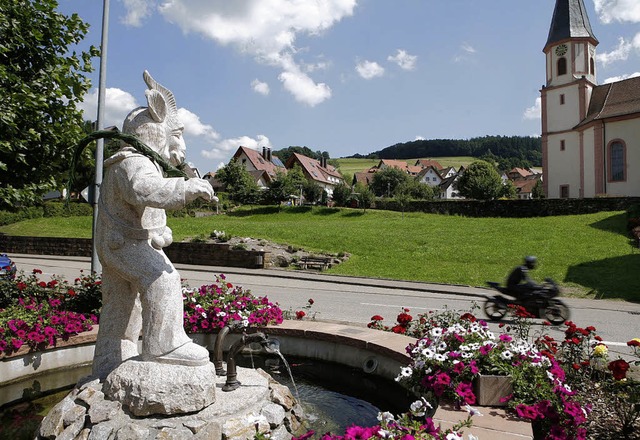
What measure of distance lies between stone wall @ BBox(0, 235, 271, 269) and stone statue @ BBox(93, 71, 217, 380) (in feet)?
54.7

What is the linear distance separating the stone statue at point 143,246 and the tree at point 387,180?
6933 cm

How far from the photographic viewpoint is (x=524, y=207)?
36406 mm

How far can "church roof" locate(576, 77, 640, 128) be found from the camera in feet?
132

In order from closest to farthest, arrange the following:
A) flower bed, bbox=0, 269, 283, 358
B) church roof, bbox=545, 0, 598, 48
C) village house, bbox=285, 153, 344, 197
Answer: flower bed, bbox=0, 269, 283, 358 → church roof, bbox=545, 0, 598, 48 → village house, bbox=285, 153, 344, 197

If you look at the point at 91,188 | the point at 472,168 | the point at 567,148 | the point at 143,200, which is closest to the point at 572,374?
the point at 143,200

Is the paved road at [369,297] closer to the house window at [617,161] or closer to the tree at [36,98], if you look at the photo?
the tree at [36,98]

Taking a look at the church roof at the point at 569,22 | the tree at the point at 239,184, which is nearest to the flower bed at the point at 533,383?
the tree at the point at 239,184

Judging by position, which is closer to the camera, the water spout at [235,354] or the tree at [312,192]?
the water spout at [235,354]

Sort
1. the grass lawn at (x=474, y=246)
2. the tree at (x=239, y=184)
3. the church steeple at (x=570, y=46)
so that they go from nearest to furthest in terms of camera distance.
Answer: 1. the grass lawn at (x=474, y=246)
2. the church steeple at (x=570, y=46)
3. the tree at (x=239, y=184)

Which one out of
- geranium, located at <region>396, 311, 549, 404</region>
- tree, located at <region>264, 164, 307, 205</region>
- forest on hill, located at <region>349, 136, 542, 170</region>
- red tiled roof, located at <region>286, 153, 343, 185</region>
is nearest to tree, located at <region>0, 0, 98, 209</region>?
geranium, located at <region>396, 311, 549, 404</region>

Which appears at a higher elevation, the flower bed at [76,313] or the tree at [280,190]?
the tree at [280,190]

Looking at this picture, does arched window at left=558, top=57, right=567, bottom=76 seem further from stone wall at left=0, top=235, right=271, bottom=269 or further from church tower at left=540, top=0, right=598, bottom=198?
stone wall at left=0, top=235, right=271, bottom=269

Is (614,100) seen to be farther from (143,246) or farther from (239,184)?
(143,246)

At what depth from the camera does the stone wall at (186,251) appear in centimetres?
2083
